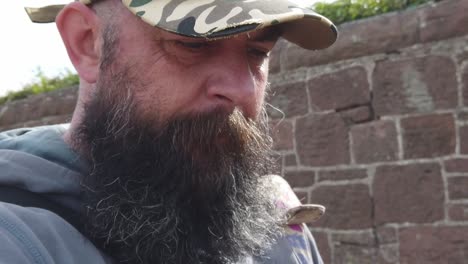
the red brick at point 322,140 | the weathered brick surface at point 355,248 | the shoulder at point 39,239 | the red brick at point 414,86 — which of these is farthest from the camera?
the red brick at point 322,140

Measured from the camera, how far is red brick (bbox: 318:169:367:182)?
3934 mm

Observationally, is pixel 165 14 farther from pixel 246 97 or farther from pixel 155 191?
pixel 155 191

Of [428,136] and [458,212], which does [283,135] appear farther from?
[458,212]

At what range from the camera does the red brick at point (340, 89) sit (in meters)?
3.94

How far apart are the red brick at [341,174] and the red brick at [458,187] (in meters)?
0.55

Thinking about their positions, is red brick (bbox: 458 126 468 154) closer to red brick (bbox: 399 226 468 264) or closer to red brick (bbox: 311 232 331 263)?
red brick (bbox: 399 226 468 264)

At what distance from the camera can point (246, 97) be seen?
159 cm

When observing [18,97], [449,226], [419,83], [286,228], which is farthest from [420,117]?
[18,97]

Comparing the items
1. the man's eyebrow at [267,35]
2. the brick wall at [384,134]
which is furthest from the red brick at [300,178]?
the man's eyebrow at [267,35]

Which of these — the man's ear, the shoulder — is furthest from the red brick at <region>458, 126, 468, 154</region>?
the shoulder

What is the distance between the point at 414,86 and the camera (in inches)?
146

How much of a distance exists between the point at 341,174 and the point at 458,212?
791 mm

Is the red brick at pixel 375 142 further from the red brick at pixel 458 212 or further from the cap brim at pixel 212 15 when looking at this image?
the cap brim at pixel 212 15

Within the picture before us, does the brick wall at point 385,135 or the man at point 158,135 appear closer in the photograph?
the man at point 158,135
